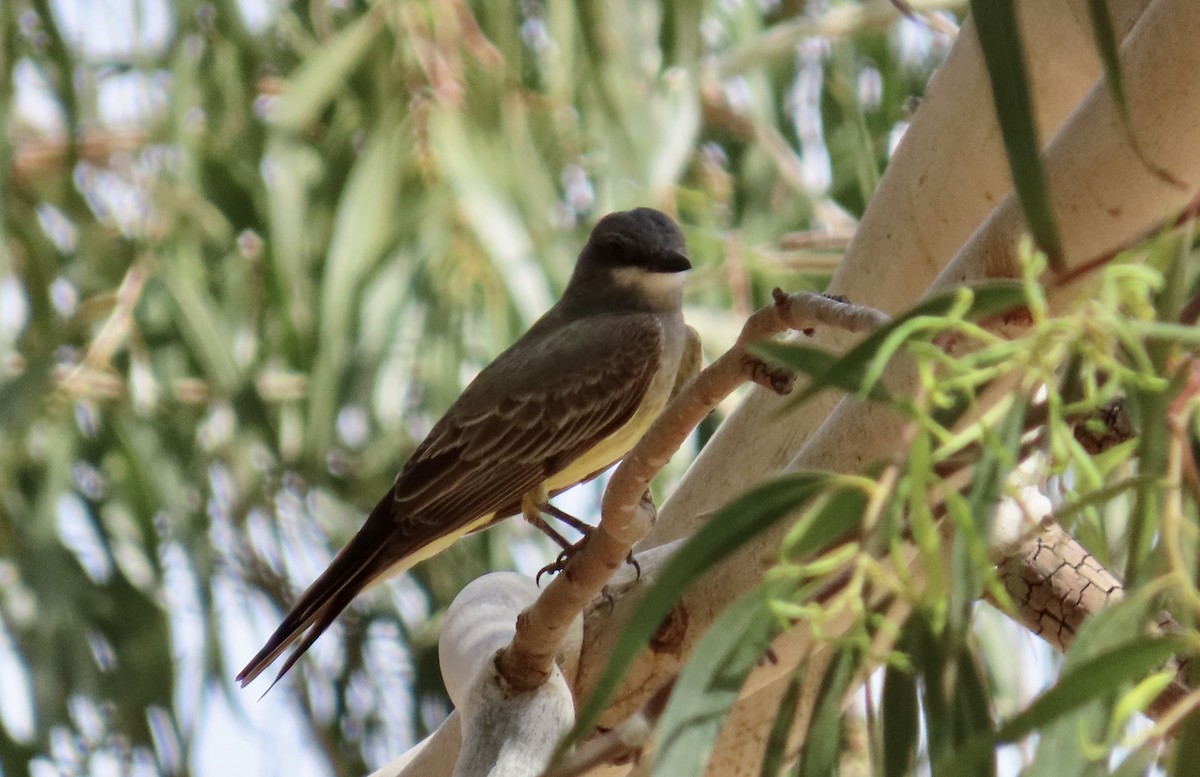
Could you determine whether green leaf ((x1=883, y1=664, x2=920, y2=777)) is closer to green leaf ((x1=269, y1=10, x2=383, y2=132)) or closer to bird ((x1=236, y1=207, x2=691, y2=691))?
bird ((x1=236, y1=207, x2=691, y2=691))

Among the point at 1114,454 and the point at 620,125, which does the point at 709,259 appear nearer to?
the point at 620,125

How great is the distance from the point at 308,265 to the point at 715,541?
3256mm

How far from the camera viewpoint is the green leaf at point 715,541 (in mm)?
1102

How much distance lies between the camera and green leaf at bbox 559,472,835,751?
1.10 m

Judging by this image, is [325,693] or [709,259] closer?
[709,259]

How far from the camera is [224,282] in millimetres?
4582

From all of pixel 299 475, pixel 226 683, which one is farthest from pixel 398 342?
pixel 226 683

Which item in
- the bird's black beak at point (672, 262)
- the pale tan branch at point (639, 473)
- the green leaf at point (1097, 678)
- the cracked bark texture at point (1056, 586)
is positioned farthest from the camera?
the bird's black beak at point (672, 262)

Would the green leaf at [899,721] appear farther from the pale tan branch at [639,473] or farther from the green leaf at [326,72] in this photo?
the green leaf at [326,72]

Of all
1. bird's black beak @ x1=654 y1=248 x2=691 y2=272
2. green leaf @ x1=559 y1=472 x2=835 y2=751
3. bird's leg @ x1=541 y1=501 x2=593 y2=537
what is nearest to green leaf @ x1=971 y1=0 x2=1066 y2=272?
green leaf @ x1=559 y1=472 x2=835 y2=751

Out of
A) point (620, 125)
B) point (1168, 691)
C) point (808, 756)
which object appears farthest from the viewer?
point (620, 125)

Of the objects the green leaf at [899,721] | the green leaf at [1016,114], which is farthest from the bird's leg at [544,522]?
the green leaf at [1016,114]

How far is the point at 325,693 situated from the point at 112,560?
0.83 m

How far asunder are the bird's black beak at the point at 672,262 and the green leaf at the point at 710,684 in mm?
2260
